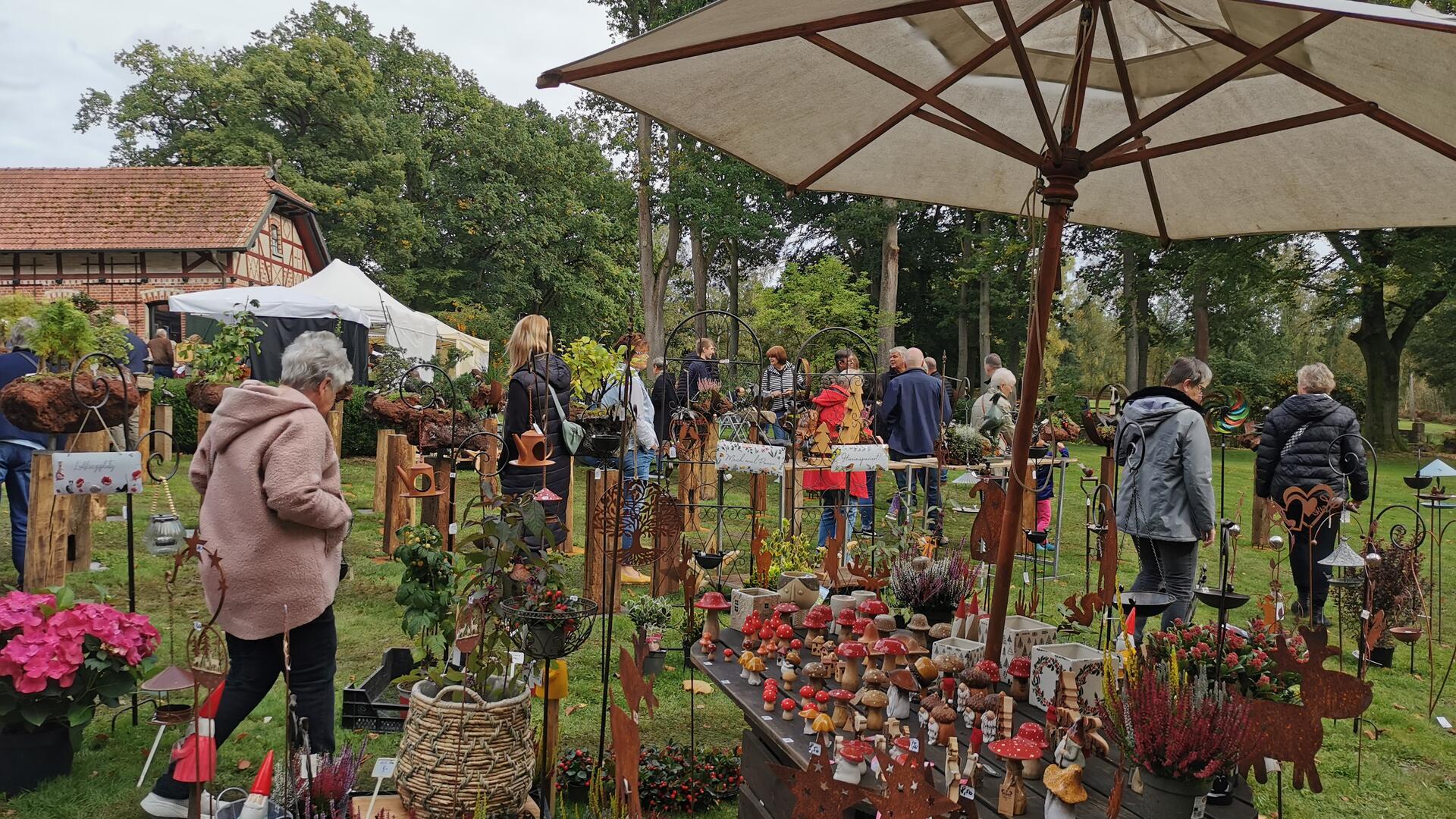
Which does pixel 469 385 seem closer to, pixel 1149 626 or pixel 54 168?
pixel 1149 626

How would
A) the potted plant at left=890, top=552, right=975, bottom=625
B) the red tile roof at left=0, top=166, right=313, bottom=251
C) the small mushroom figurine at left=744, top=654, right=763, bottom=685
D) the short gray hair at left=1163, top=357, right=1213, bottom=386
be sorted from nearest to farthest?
the small mushroom figurine at left=744, top=654, right=763, bottom=685, the potted plant at left=890, top=552, right=975, bottom=625, the short gray hair at left=1163, top=357, right=1213, bottom=386, the red tile roof at left=0, top=166, right=313, bottom=251

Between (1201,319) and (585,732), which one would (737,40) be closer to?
(585,732)

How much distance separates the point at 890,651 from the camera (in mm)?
2428

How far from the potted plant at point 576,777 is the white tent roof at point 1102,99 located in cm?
235

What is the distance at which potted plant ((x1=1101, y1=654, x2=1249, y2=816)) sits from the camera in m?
1.73

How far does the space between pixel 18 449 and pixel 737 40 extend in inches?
234

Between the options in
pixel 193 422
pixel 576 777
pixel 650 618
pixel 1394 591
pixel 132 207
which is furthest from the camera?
pixel 132 207

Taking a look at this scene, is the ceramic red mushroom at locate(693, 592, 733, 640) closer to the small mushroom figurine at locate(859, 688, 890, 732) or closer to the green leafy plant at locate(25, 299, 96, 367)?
the small mushroom figurine at locate(859, 688, 890, 732)

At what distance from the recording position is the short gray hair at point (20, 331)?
534cm

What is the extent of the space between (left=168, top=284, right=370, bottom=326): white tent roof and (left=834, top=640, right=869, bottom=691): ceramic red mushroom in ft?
43.7

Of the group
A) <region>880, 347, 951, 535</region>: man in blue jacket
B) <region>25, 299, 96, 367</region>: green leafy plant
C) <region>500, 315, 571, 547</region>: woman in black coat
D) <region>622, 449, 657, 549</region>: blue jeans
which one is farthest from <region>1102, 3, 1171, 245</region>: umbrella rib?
<region>25, 299, 96, 367</region>: green leafy plant

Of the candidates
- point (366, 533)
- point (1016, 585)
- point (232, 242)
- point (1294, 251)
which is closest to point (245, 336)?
point (366, 533)

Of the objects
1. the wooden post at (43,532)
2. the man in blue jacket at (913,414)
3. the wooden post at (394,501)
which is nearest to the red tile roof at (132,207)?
the wooden post at (394,501)

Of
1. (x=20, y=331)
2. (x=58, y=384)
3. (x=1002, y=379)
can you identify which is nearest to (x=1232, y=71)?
(x=58, y=384)
